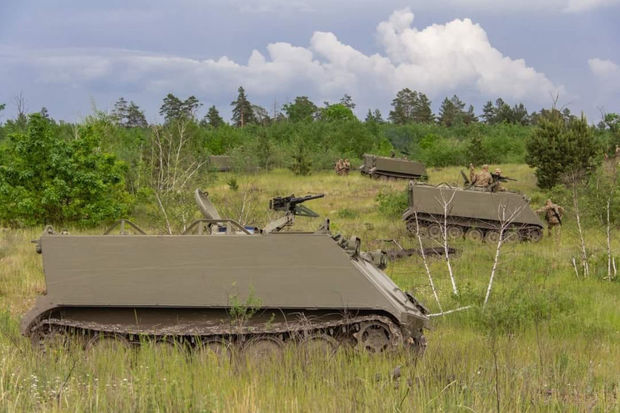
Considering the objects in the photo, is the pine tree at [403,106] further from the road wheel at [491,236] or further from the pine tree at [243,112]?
the road wheel at [491,236]

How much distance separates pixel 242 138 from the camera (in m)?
58.1

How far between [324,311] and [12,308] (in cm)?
559

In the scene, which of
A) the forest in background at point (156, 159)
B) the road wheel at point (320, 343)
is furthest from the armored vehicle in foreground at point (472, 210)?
the road wheel at point (320, 343)

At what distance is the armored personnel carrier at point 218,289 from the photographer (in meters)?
6.79

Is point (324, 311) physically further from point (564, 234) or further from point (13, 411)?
point (564, 234)

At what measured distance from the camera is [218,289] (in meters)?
6.84

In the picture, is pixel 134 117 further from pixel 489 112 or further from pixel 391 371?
pixel 391 371

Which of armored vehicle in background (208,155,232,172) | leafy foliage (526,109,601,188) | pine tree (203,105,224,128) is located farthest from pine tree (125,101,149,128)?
leafy foliage (526,109,601,188)

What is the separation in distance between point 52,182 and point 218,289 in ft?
49.5

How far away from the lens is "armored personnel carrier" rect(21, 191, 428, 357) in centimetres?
679

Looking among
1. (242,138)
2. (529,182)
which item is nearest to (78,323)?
(529,182)

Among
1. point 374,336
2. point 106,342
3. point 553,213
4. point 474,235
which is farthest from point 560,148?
point 106,342

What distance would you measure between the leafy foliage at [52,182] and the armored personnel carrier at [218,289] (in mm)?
13668

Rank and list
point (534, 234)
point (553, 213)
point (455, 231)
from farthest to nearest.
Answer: point (455, 231)
point (534, 234)
point (553, 213)
